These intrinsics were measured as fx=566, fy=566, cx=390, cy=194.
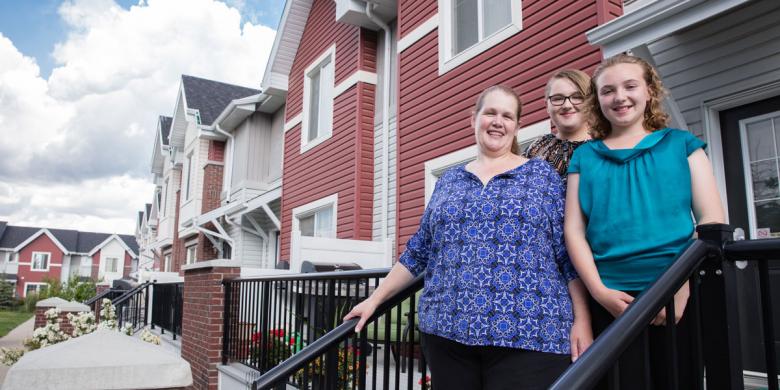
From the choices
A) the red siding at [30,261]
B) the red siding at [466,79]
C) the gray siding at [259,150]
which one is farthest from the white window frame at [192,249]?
the red siding at [30,261]

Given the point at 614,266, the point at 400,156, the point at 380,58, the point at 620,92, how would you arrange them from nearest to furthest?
1. the point at 614,266
2. the point at 620,92
3. the point at 400,156
4. the point at 380,58

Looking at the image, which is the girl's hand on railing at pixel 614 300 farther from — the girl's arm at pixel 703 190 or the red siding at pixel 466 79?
the red siding at pixel 466 79

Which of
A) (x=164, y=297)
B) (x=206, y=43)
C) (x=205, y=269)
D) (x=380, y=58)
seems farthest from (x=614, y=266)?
(x=206, y=43)

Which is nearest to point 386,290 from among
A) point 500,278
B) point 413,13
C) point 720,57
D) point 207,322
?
point 500,278

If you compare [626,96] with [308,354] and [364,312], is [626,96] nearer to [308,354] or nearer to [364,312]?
[364,312]

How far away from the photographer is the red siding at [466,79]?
5.83 meters

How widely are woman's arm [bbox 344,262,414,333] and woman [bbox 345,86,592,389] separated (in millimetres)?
273

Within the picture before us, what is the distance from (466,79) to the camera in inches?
282

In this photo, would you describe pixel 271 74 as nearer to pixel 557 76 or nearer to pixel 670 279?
pixel 557 76

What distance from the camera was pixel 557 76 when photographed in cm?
227

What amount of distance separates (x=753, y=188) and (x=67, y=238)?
6673 cm

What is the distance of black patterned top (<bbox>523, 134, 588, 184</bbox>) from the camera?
6.92 ft

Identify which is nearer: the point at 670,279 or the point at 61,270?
the point at 670,279

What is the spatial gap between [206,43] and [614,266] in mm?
46910
